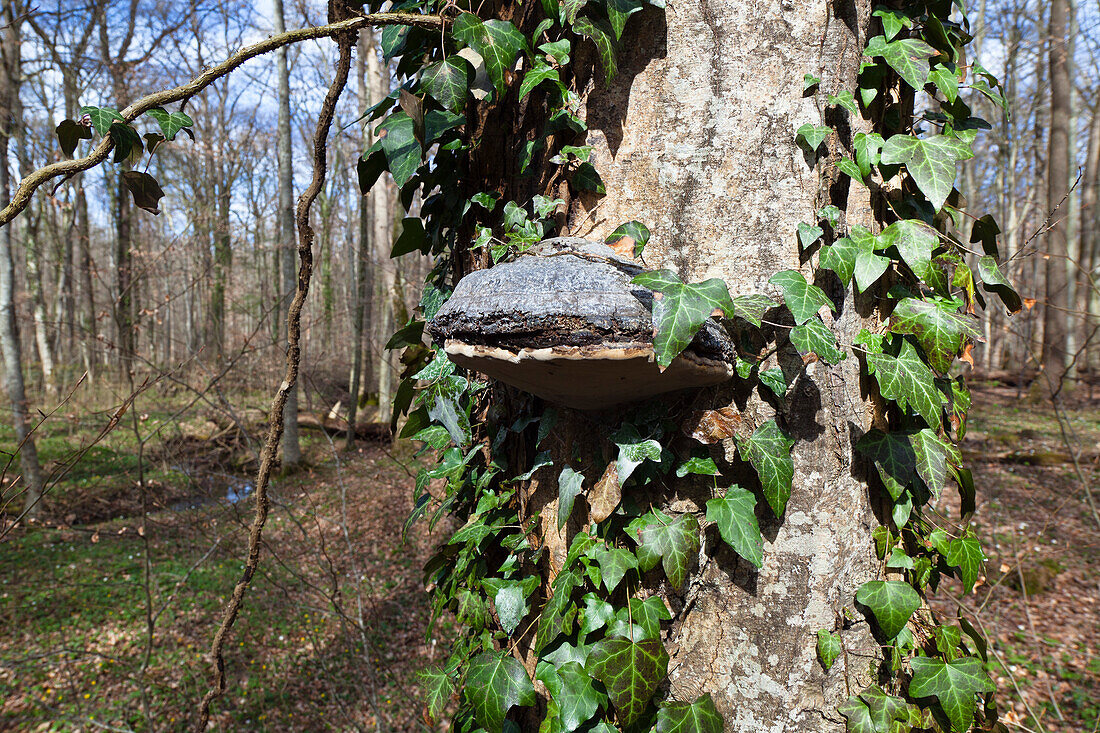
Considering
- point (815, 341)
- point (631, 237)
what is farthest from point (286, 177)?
point (815, 341)

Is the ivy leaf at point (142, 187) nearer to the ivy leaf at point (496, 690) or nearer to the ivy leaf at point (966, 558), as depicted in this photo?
the ivy leaf at point (496, 690)

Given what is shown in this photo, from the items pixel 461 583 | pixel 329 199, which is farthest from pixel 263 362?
pixel 461 583

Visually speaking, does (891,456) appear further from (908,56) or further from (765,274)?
(908,56)

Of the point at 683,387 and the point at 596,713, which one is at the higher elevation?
the point at 683,387

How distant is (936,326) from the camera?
1130mm

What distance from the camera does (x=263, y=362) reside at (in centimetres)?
1182

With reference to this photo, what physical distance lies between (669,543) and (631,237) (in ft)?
2.06

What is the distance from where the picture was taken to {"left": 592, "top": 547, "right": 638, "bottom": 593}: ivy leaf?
3.69ft

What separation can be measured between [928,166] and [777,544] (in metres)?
0.83

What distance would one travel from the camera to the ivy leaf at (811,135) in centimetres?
111

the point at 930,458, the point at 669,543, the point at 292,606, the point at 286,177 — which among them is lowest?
the point at 292,606

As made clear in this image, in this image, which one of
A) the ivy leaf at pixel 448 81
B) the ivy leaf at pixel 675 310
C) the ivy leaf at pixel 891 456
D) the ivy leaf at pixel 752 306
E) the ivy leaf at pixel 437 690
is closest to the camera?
the ivy leaf at pixel 675 310

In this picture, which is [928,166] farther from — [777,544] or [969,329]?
[777,544]

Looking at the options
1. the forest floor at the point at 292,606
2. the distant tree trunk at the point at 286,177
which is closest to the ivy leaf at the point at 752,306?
the forest floor at the point at 292,606
